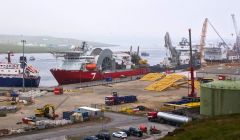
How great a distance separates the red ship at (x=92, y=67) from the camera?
74.1 m

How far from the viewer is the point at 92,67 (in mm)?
77062

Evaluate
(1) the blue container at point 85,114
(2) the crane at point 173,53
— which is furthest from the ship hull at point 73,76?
(1) the blue container at point 85,114

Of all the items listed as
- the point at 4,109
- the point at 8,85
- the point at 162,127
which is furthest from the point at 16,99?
the point at 162,127

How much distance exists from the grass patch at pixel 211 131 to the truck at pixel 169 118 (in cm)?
1046

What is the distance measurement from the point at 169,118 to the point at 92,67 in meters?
42.6

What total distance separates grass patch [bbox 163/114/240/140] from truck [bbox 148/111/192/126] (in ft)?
34.3

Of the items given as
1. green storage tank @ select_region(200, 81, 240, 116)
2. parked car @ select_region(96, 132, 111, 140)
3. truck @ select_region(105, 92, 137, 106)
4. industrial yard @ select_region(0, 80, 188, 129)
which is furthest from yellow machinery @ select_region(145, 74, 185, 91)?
parked car @ select_region(96, 132, 111, 140)

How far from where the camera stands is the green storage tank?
3353cm

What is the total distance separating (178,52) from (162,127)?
7989 cm

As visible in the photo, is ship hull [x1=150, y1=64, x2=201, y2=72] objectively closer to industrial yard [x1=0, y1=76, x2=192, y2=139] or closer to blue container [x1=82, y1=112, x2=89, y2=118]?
industrial yard [x1=0, y1=76, x2=192, y2=139]

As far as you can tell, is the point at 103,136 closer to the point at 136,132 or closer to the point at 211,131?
the point at 136,132

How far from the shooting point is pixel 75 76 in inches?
2911

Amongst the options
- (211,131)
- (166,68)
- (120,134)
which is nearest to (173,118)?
(120,134)

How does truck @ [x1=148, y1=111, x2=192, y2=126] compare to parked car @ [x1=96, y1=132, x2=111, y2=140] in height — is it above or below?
above
